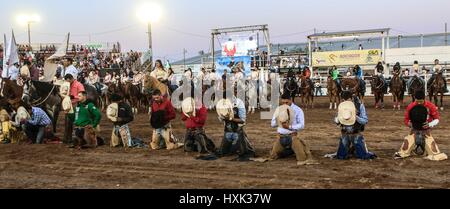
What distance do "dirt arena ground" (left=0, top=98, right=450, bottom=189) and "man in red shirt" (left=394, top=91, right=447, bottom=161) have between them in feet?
0.93

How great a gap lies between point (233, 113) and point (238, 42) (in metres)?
20.2

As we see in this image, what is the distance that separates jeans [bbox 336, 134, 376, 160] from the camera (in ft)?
30.3

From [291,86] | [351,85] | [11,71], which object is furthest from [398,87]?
[11,71]

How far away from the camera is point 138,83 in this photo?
2227 cm

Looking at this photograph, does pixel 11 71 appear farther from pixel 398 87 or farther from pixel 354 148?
pixel 398 87

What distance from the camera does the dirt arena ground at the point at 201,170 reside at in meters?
7.61

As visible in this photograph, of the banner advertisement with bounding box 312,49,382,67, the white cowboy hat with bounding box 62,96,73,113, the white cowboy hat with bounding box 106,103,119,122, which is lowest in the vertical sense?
the white cowboy hat with bounding box 106,103,119,122

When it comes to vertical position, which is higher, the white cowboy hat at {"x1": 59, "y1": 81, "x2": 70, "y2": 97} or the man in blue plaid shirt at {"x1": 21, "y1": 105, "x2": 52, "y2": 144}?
the white cowboy hat at {"x1": 59, "y1": 81, "x2": 70, "y2": 97}

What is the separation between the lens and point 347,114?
363 inches

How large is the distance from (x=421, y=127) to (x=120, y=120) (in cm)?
666

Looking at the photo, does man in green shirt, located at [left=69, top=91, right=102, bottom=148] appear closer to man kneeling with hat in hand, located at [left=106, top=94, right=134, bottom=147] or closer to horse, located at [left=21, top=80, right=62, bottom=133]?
man kneeling with hat in hand, located at [left=106, top=94, right=134, bottom=147]

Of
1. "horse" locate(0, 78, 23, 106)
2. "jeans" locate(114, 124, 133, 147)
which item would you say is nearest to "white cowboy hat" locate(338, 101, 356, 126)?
"jeans" locate(114, 124, 133, 147)

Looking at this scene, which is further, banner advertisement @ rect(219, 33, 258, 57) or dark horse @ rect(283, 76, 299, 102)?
banner advertisement @ rect(219, 33, 258, 57)
